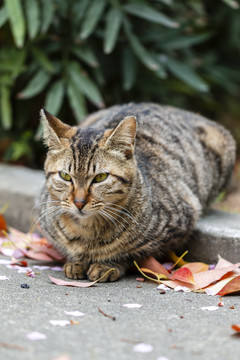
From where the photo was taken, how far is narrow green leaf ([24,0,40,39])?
5465mm

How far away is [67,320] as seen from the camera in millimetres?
2516

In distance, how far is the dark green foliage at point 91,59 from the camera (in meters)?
5.70

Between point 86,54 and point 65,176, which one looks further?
point 86,54

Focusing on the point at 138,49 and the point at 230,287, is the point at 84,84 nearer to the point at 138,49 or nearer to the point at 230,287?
the point at 138,49

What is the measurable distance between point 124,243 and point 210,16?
15.9 ft

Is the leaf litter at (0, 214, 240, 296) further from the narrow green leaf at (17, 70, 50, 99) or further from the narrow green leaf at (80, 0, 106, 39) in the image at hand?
the narrow green leaf at (80, 0, 106, 39)

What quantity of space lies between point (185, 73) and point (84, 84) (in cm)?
118

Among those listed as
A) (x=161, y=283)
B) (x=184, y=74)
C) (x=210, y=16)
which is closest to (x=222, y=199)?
(x=184, y=74)

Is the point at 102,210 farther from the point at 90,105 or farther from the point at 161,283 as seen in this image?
the point at 90,105

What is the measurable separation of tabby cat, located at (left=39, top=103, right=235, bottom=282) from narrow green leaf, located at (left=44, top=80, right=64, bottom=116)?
1785 millimetres

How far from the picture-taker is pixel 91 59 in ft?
18.9

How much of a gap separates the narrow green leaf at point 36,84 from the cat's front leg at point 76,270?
8.98ft

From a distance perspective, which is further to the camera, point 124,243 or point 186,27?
point 186,27

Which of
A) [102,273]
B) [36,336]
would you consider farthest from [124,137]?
[36,336]
